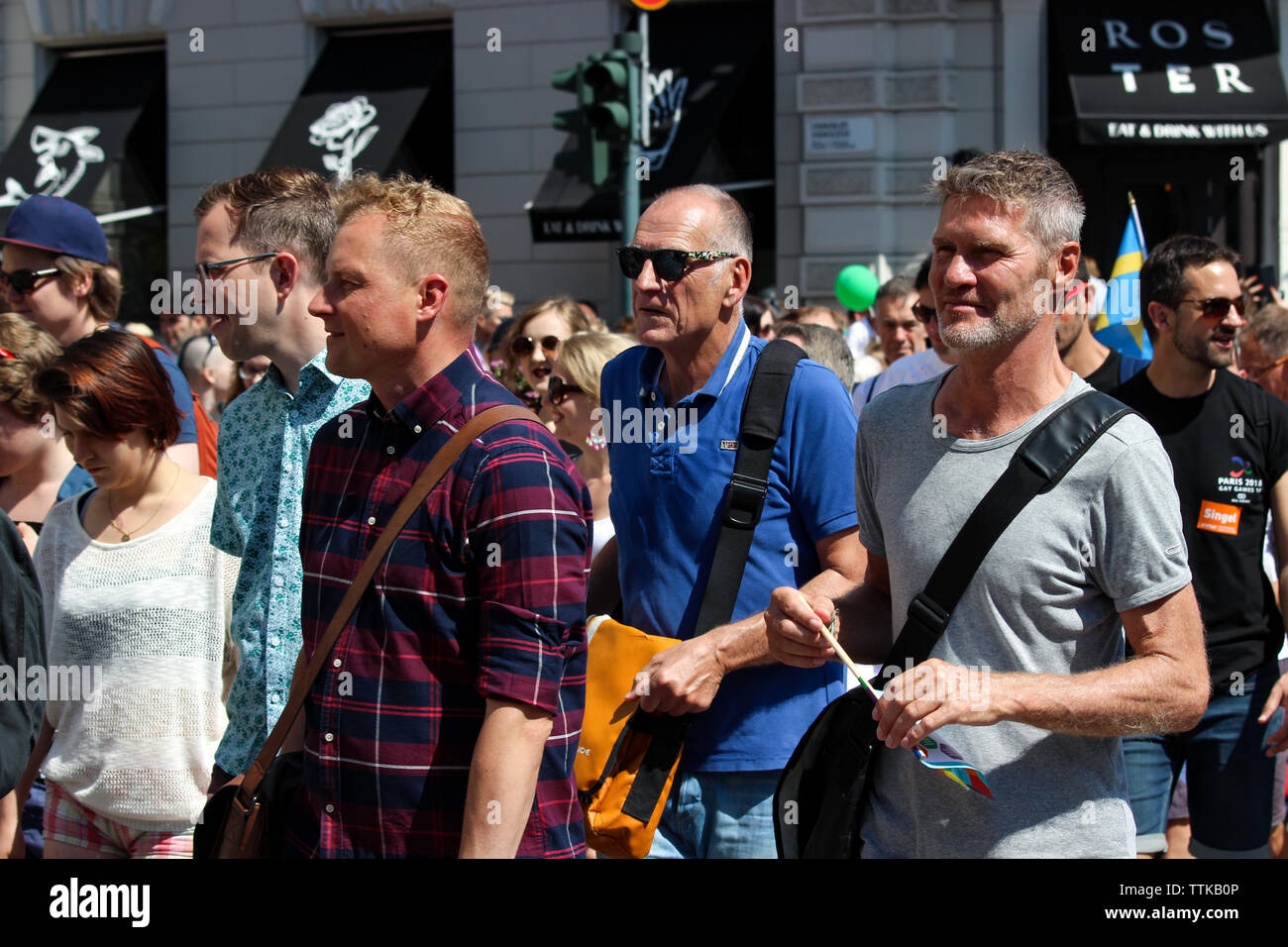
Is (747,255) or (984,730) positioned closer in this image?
(984,730)

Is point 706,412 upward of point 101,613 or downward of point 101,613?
upward

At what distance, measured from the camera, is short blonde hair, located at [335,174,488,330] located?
254cm

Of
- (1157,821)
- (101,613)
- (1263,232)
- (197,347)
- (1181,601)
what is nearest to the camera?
(1181,601)

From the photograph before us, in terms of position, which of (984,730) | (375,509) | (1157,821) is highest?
(375,509)

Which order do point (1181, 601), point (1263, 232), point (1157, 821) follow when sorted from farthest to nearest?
point (1263, 232)
point (1157, 821)
point (1181, 601)

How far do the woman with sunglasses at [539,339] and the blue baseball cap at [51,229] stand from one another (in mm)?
2085

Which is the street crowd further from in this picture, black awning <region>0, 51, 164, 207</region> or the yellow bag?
black awning <region>0, 51, 164, 207</region>

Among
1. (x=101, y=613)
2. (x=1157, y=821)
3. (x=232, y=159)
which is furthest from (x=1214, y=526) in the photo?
(x=232, y=159)

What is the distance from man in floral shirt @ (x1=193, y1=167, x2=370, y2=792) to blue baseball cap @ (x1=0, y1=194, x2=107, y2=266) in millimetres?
2210

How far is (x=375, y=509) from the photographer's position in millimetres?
2479

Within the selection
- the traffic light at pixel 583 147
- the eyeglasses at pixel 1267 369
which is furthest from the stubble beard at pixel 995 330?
the traffic light at pixel 583 147

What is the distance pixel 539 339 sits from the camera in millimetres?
6738

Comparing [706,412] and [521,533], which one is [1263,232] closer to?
[706,412]

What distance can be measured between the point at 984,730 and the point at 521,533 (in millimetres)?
900
